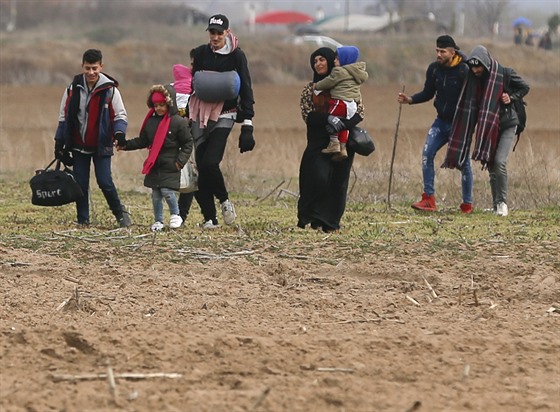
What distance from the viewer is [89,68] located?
1165 centimetres

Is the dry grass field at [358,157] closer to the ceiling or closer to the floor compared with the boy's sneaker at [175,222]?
closer to the floor

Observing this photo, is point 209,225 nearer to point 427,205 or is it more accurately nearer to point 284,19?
point 427,205

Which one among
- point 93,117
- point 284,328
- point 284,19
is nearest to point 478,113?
point 93,117

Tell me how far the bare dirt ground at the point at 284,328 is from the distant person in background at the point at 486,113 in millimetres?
2981

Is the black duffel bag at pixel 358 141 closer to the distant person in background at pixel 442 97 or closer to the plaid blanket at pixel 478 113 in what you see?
the distant person in background at pixel 442 97

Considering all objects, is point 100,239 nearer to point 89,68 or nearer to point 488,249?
point 89,68

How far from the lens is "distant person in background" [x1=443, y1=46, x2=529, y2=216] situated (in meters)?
13.5

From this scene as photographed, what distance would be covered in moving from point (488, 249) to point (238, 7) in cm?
12176

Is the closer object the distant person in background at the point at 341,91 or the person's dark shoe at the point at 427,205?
the distant person in background at the point at 341,91

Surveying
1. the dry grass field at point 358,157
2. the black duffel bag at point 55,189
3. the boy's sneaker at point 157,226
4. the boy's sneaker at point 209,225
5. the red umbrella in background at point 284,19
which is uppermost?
the black duffel bag at point 55,189

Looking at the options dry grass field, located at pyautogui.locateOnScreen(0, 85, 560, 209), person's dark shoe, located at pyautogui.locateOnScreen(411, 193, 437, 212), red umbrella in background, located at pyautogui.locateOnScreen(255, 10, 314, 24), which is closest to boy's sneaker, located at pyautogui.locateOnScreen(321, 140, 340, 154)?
person's dark shoe, located at pyautogui.locateOnScreen(411, 193, 437, 212)

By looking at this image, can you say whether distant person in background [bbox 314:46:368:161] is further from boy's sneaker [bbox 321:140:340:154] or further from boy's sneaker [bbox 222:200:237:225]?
boy's sneaker [bbox 222:200:237:225]

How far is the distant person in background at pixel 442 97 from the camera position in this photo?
13.5 metres

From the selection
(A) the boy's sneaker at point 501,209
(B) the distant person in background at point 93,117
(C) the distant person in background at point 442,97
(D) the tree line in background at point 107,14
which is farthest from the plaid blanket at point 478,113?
(D) the tree line in background at point 107,14
